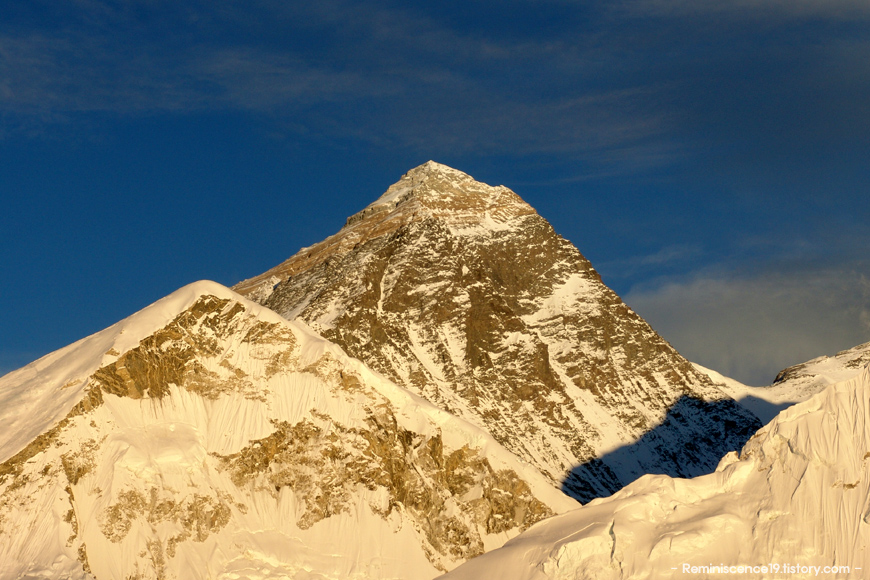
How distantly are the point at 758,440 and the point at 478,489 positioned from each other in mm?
67399

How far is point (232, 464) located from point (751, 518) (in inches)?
2785

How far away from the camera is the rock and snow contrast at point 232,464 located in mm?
126562

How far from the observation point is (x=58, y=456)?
422 ft

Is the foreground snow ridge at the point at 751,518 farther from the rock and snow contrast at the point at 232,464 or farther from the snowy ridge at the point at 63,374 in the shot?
the snowy ridge at the point at 63,374

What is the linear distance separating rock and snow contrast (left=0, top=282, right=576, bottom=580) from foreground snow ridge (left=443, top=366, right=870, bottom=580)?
4965 cm

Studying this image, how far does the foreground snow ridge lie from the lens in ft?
256

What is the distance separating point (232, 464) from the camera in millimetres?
139125

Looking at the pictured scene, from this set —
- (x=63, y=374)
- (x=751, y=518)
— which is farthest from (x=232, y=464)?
(x=751, y=518)

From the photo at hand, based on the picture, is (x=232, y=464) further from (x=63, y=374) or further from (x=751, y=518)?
(x=751, y=518)

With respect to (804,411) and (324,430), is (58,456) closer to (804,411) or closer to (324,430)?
(324,430)

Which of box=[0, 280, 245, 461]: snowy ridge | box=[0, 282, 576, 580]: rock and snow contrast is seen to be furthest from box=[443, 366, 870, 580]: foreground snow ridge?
box=[0, 280, 245, 461]: snowy ridge

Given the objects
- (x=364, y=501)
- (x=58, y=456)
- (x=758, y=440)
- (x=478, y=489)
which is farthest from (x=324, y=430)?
(x=758, y=440)

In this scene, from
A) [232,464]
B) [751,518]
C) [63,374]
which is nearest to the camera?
[751,518]

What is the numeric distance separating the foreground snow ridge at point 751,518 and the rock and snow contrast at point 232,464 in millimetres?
49647
